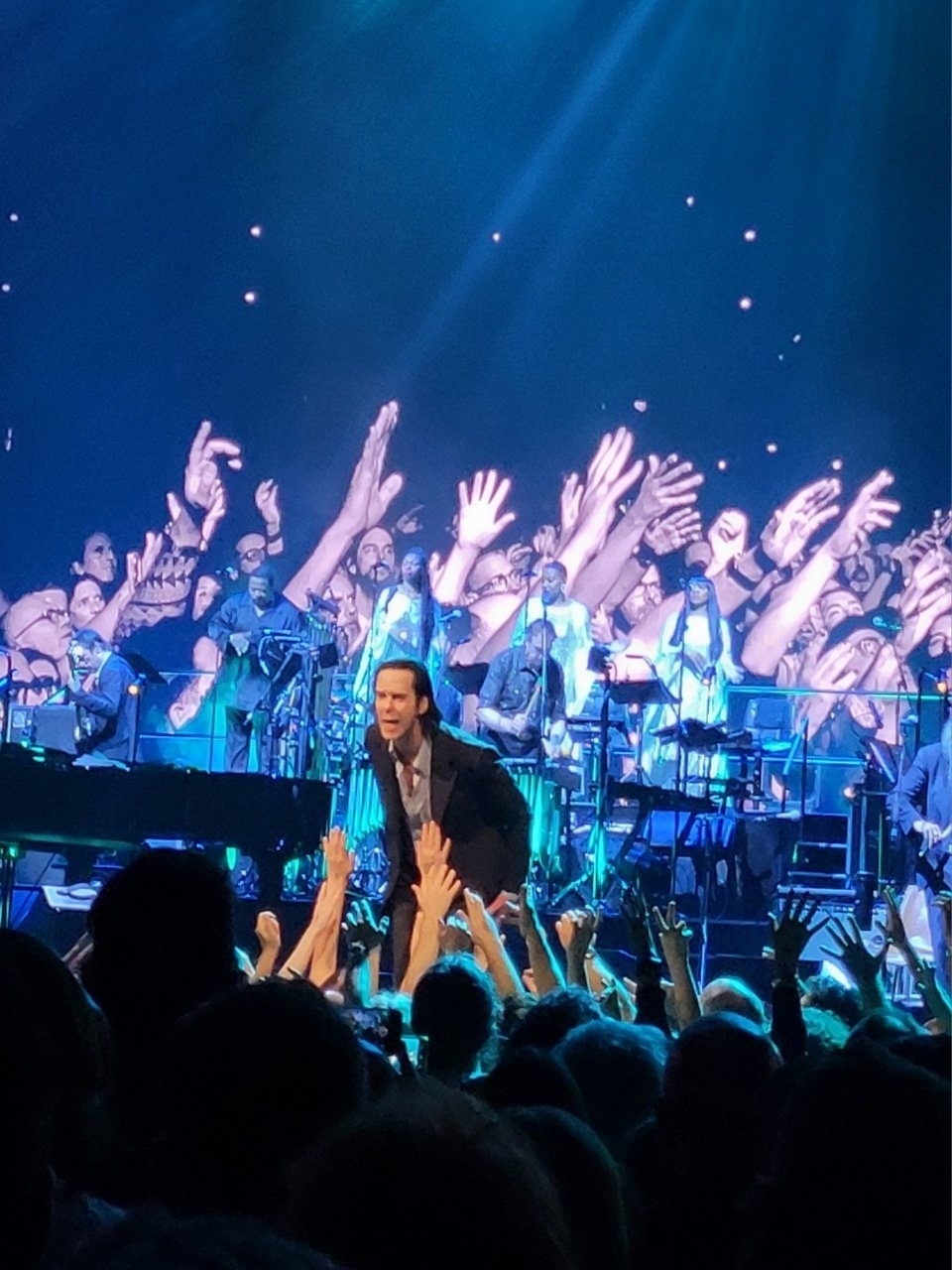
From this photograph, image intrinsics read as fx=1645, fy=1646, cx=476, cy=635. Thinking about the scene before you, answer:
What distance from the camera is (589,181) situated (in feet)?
57.1

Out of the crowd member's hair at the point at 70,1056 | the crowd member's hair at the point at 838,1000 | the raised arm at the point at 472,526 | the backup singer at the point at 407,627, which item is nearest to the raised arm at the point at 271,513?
the raised arm at the point at 472,526

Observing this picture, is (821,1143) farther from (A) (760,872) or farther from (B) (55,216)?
(B) (55,216)

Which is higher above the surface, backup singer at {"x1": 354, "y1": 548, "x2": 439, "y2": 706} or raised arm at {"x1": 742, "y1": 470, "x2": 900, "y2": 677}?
raised arm at {"x1": 742, "y1": 470, "x2": 900, "y2": 677}

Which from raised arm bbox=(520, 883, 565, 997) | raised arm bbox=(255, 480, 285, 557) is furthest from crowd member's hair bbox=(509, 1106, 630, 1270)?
raised arm bbox=(255, 480, 285, 557)

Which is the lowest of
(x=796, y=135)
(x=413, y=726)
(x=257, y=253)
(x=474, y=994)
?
(x=474, y=994)

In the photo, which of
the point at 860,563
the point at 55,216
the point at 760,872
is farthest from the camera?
the point at 55,216

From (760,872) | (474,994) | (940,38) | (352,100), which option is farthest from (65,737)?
(940,38)

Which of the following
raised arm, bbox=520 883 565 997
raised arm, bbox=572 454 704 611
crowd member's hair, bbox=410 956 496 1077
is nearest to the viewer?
crowd member's hair, bbox=410 956 496 1077

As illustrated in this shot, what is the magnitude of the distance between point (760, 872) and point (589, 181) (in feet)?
27.6

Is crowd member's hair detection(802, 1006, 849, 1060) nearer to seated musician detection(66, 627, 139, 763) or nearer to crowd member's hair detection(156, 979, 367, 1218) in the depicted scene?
crowd member's hair detection(156, 979, 367, 1218)

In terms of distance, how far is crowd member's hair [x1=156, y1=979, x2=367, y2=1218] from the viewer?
64.3 inches

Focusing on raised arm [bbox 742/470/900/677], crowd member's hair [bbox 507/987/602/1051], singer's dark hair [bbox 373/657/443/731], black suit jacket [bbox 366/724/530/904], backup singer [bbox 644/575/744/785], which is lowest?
crowd member's hair [bbox 507/987/602/1051]

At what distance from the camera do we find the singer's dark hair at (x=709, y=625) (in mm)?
14188

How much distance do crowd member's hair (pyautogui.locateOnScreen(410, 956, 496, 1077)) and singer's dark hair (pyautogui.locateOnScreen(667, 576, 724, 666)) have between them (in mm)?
11102
